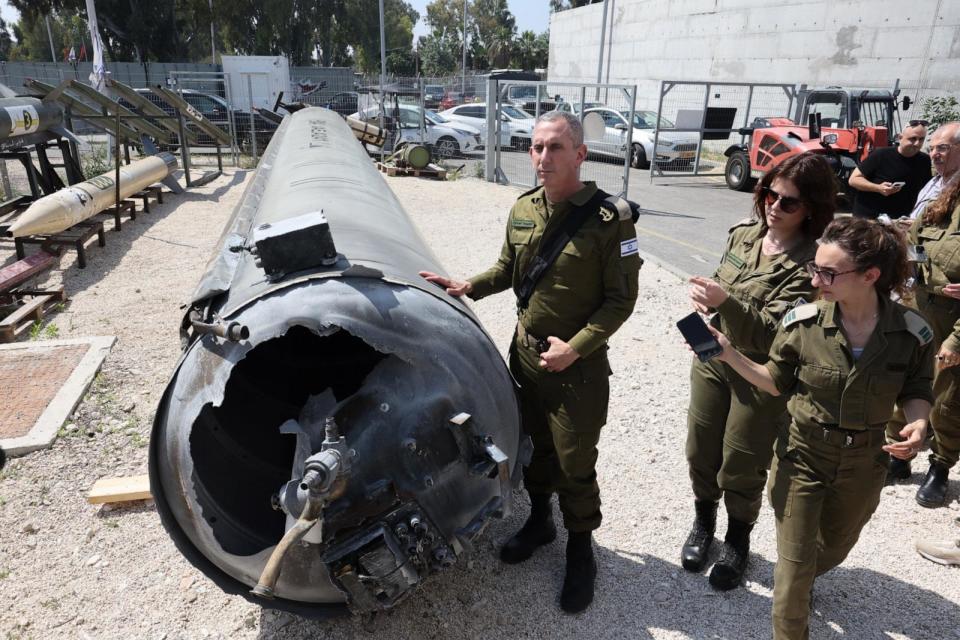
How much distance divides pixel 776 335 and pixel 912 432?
0.55m

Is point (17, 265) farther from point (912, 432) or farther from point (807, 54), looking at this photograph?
point (807, 54)

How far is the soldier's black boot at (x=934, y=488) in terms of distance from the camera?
3.56 m

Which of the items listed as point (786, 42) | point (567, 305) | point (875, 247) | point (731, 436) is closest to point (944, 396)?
point (731, 436)

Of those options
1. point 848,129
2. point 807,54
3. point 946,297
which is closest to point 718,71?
point 807,54

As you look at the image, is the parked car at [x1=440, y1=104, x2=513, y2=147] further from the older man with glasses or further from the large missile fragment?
the large missile fragment

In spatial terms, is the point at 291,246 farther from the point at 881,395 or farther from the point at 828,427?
the point at 881,395

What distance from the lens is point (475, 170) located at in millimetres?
15625

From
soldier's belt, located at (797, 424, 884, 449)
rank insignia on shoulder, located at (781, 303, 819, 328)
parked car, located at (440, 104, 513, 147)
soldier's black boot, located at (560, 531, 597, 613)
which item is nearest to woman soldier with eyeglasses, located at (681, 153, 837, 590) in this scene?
rank insignia on shoulder, located at (781, 303, 819, 328)

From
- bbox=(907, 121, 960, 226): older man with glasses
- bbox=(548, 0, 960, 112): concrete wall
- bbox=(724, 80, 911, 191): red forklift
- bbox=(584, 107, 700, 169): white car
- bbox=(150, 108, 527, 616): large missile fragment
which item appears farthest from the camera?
bbox=(584, 107, 700, 169): white car

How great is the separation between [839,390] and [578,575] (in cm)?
144

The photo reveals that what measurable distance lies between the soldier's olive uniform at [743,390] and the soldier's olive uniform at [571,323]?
1.56ft

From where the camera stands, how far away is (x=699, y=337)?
7.15ft

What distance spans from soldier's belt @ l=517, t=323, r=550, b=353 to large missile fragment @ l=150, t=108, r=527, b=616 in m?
0.39

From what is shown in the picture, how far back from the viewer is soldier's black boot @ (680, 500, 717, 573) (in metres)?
3.10
